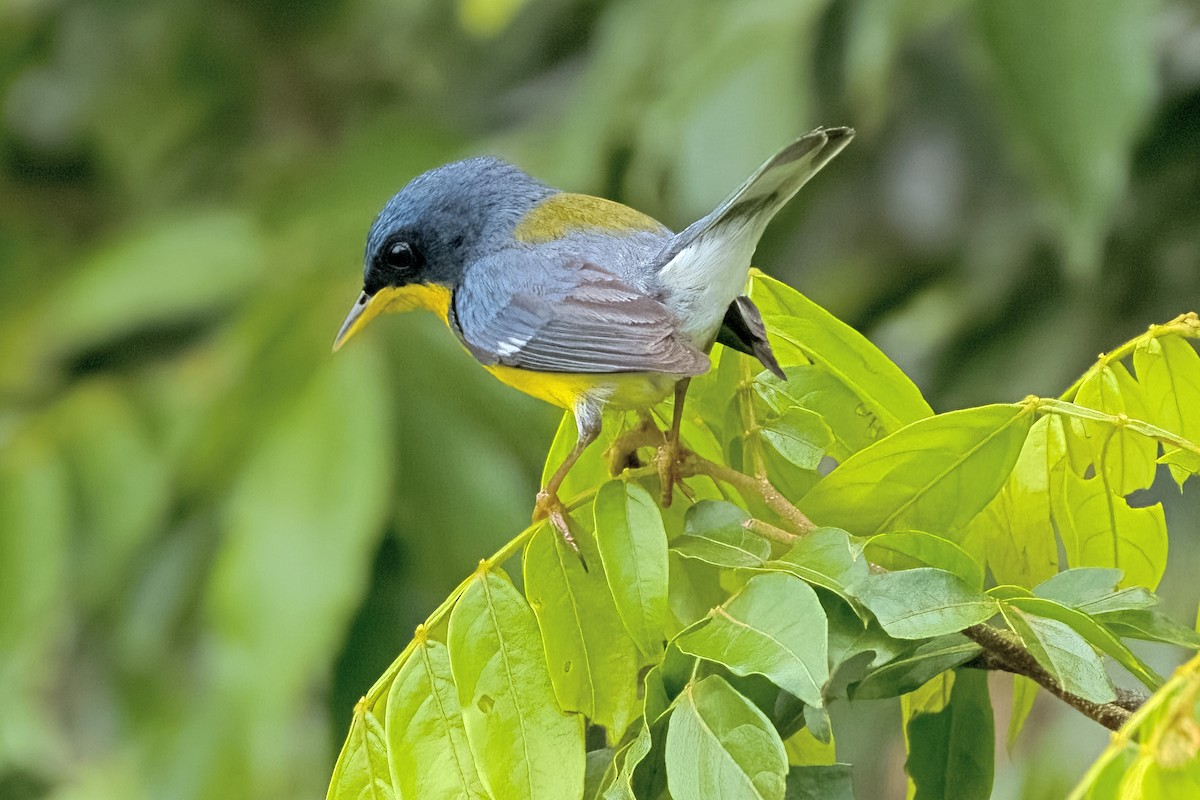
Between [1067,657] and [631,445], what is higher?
[631,445]

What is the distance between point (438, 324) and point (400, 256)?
79 centimetres

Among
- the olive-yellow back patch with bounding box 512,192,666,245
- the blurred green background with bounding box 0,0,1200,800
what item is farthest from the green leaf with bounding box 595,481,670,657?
the blurred green background with bounding box 0,0,1200,800

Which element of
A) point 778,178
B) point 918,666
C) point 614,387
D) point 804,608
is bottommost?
point 918,666

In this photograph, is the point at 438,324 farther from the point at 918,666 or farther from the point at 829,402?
the point at 918,666

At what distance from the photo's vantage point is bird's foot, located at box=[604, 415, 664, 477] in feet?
3.56

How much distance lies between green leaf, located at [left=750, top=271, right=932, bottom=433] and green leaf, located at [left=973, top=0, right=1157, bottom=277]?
79 cm

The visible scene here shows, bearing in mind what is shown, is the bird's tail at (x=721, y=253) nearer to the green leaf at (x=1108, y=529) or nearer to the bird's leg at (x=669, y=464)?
the bird's leg at (x=669, y=464)

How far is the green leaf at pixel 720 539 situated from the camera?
2.90 feet

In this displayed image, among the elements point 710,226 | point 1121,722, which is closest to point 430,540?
point 710,226

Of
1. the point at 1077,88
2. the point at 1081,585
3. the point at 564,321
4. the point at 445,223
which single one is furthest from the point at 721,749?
the point at 1077,88

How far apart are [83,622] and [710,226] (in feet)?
8.88

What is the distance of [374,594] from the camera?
214 cm

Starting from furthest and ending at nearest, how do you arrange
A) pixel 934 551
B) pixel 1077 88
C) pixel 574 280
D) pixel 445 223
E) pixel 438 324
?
1. pixel 438 324
2. pixel 1077 88
3. pixel 445 223
4. pixel 574 280
5. pixel 934 551

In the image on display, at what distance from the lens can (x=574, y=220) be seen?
4.40 feet
